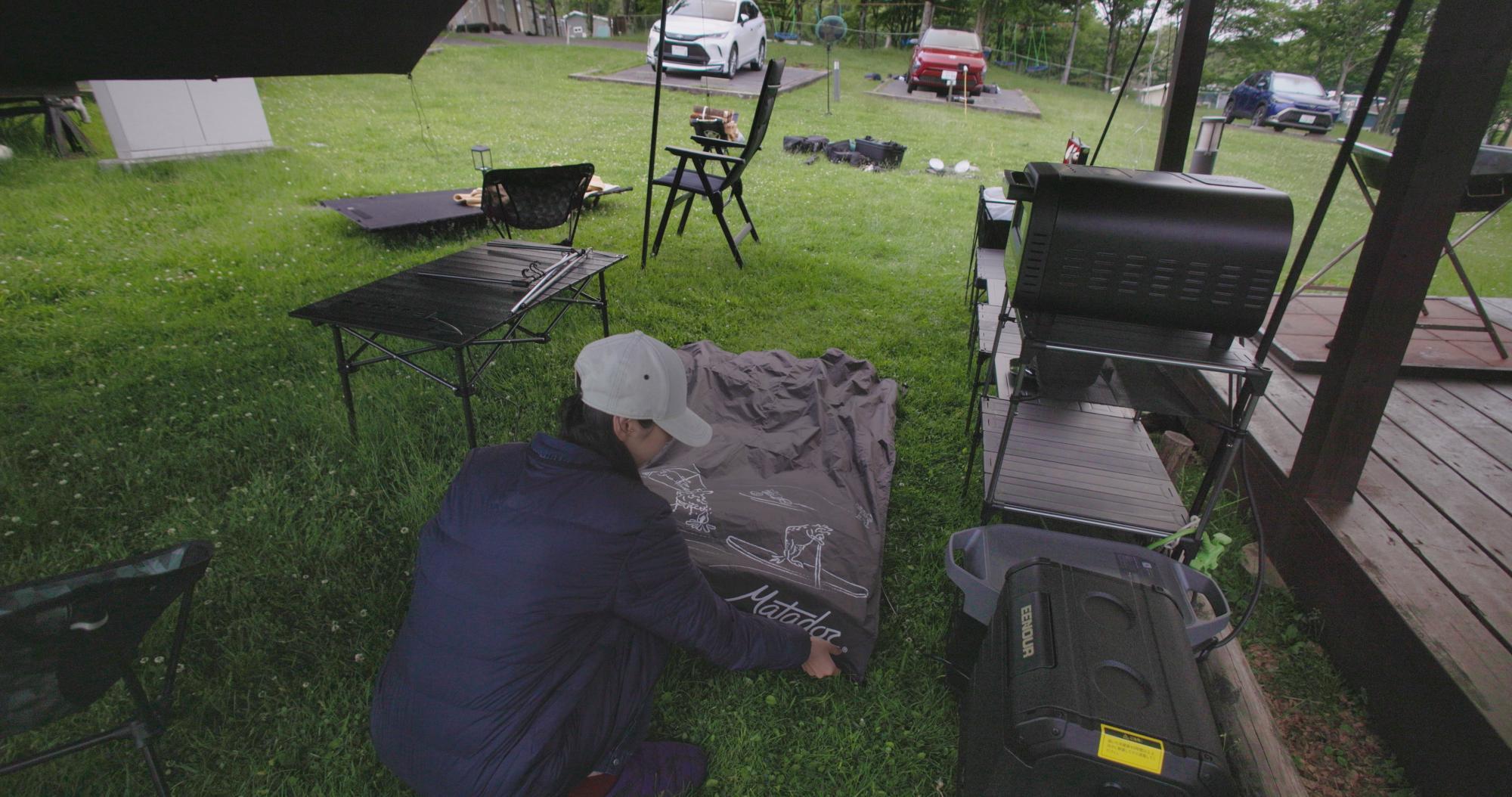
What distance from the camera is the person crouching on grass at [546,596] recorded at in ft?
4.57

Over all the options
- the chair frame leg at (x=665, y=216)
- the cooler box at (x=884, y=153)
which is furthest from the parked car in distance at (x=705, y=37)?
the chair frame leg at (x=665, y=216)

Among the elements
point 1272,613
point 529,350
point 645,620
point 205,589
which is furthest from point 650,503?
point 529,350

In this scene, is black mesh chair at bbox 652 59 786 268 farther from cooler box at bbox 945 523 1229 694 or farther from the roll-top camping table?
cooler box at bbox 945 523 1229 694

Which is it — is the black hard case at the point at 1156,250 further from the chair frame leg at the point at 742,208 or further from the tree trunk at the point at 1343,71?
the chair frame leg at the point at 742,208

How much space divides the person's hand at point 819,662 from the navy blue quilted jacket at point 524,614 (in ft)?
1.71

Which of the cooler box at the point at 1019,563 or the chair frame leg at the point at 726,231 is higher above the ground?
the chair frame leg at the point at 726,231

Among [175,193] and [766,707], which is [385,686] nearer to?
[766,707]

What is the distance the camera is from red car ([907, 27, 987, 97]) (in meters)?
14.2

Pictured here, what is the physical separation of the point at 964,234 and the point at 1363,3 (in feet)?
11.4

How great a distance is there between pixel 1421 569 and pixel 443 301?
356 centimetres

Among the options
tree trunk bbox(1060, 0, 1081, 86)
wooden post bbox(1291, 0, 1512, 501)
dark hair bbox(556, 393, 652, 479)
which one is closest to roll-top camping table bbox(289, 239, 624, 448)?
dark hair bbox(556, 393, 652, 479)

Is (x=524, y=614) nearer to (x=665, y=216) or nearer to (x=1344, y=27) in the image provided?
(x=665, y=216)

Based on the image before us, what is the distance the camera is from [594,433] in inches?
58.4

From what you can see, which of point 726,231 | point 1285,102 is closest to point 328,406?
point 726,231
